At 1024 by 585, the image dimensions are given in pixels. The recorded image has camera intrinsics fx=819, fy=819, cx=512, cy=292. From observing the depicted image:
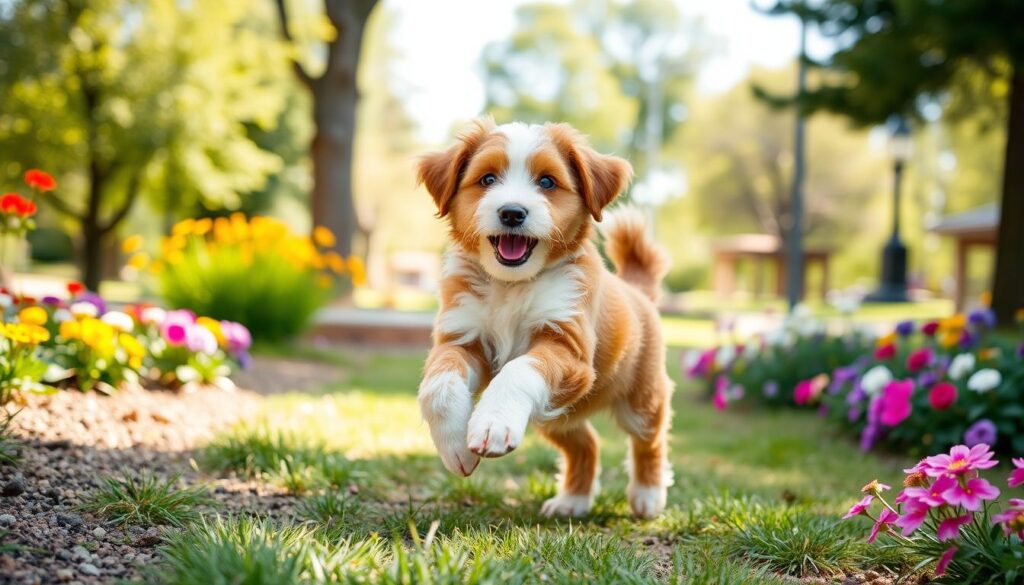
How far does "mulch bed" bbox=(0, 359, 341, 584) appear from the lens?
105 inches

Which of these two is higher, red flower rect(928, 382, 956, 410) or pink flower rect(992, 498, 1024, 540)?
pink flower rect(992, 498, 1024, 540)

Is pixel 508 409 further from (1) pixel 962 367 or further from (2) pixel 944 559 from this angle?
(1) pixel 962 367

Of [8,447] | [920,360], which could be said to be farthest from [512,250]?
[920,360]

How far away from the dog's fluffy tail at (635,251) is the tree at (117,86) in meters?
14.4

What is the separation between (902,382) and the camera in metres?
5.98

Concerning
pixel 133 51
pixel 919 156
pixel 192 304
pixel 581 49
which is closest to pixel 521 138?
pixel 192 304

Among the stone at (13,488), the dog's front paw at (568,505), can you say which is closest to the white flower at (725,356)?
the dog's front paw at (568,505)

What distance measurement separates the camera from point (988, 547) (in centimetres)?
270

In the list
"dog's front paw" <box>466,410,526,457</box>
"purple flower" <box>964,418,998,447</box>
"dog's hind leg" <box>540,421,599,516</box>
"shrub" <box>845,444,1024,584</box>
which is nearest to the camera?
"shrub" <box>845,444,1024,584</box>

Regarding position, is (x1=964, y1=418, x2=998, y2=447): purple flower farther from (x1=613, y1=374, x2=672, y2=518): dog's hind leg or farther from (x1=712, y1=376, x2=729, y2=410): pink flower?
(x1=712, y1=376, x2=729, y2=410): pink flower

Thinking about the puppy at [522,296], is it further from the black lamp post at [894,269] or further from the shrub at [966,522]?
the black lamp post at [894,269]

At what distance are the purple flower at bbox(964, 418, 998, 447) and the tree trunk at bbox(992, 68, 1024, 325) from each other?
16.5 ft

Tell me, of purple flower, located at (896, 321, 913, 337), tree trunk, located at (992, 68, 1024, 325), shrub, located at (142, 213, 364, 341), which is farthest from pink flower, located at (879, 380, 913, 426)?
shrub, located at (142, 213, 364, 341)

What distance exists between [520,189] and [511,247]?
24cm
